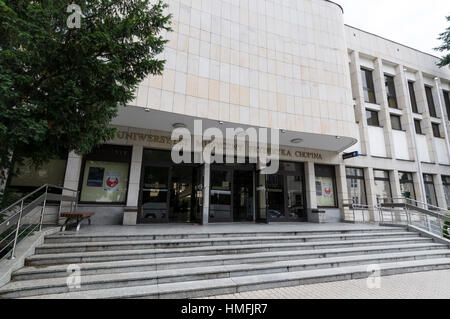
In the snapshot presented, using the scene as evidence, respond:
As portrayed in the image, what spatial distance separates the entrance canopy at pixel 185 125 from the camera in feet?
28.7

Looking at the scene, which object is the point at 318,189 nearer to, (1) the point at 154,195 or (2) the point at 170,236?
(1) the point at 154,195

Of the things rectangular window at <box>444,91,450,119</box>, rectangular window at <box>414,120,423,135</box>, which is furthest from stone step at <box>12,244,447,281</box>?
rectangular window at <box>444,91,450,119</box>

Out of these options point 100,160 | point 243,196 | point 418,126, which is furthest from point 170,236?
point 418,126

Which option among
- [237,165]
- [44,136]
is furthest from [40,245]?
[237,165]

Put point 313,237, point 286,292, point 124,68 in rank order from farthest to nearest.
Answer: point 313,237 → point 124,68 → point 286,292

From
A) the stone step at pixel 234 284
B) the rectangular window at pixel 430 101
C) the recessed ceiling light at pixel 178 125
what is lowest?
the stone step at pixel 234 284

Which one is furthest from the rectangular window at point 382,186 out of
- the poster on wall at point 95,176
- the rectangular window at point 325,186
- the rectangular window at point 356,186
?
the poster on wall at point 95,176

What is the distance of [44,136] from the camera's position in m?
4.11

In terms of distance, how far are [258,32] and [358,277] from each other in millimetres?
11001

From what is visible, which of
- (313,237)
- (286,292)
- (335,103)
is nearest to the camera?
(286,292)

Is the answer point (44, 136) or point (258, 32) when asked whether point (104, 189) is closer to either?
point (44, 136)

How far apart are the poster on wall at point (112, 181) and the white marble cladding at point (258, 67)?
3879 mm

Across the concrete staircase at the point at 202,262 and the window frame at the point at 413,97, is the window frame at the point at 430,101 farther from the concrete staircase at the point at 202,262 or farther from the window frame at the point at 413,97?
the concrete staircase at the point at 202,262

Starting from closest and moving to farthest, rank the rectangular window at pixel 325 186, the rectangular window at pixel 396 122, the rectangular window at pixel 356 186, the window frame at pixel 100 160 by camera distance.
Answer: the window frame at pixel 100 160
the rectangular window at pixel 325 186
the rectangular window at pixel 356 186
the rectangular window at pixel 396 122
